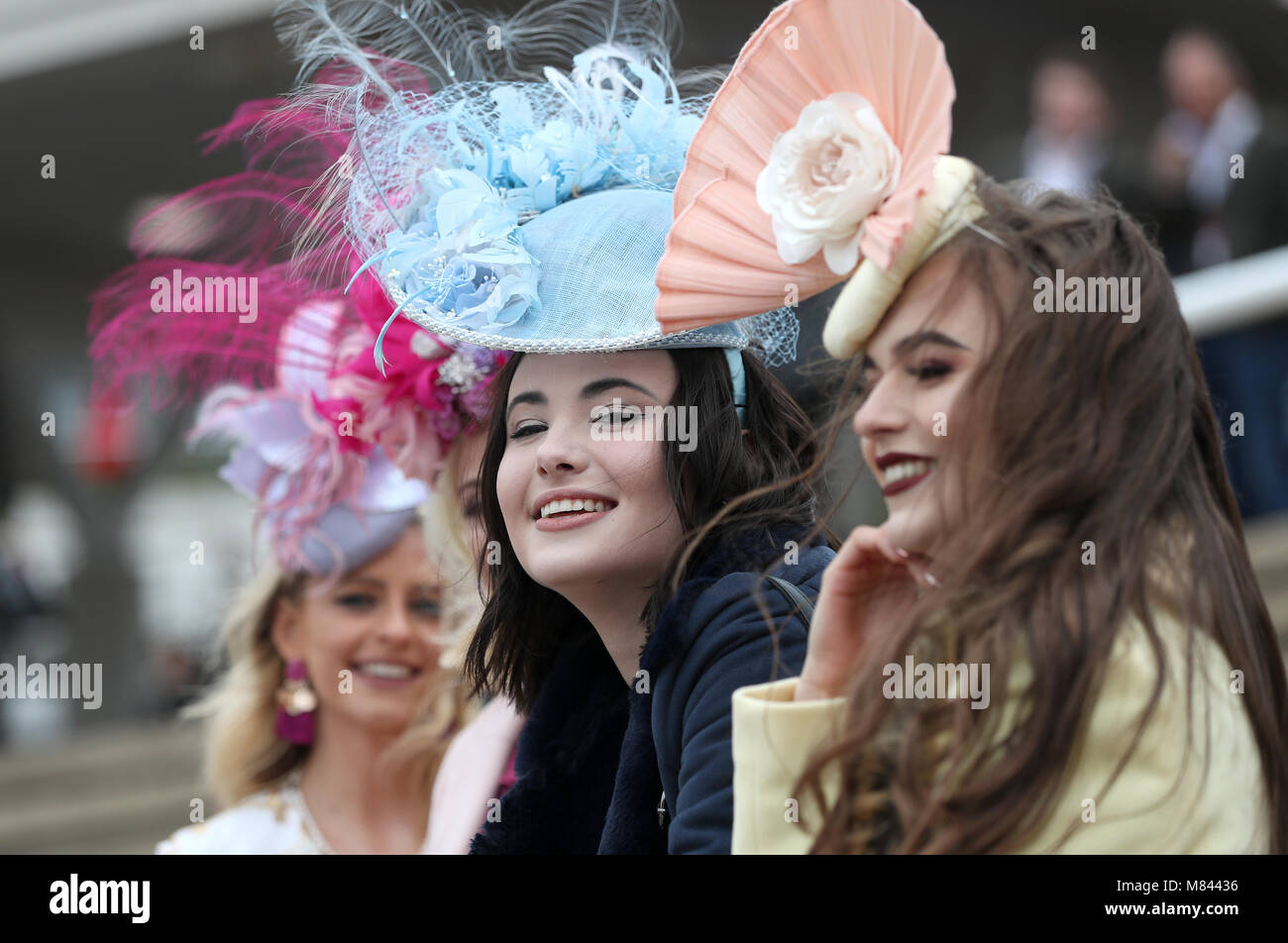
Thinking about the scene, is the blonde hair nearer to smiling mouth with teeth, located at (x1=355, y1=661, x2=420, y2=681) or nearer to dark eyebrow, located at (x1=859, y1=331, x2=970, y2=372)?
smiling mouth with teeth, located at (x1=355, y1=661, x2=420, y2=681)

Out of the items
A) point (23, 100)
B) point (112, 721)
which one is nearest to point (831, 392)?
point (23, 100)

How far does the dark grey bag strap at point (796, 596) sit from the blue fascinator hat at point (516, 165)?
39cm

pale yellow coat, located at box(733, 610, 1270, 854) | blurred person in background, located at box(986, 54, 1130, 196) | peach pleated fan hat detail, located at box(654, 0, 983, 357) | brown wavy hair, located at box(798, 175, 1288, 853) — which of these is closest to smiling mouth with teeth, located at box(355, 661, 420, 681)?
peach pleated fan hat detail, located at box(654, 0, 983, 357)

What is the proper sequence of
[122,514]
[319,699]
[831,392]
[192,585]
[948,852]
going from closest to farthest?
[948,852], [831,392], [319,699], [192,585], [122,514]

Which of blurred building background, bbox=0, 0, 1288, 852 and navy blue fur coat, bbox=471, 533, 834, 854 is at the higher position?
blurred building background, bbox=0, 0, 1288, 852

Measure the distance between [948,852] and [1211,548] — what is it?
0.44m

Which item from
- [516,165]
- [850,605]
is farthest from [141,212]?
[850,605]

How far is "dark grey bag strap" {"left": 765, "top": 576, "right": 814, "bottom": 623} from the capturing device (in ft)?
6.06

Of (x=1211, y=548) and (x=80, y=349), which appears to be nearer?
(x=1211, y=548)

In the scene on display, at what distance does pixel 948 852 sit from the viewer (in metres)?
1.42

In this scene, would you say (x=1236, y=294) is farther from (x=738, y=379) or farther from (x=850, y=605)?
(x=850, y=605)

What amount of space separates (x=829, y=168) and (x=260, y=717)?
2501 millimetres

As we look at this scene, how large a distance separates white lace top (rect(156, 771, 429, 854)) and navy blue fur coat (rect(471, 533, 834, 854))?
1223 millimetres
